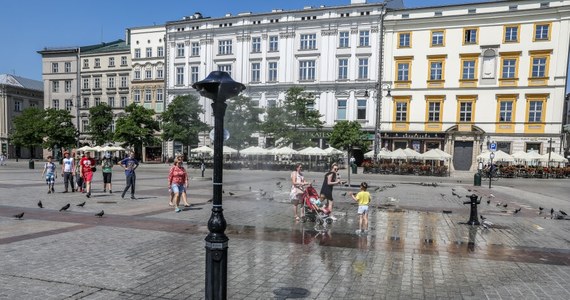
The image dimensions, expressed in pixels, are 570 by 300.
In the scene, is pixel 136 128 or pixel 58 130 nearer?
pixel 136 128

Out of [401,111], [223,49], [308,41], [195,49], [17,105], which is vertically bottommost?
[401,111]

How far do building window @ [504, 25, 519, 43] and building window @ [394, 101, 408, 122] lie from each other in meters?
12.2

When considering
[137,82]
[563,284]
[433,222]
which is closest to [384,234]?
[433,222]

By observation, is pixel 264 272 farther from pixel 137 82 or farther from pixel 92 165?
pixel 137 82

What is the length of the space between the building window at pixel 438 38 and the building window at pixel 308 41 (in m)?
13.6

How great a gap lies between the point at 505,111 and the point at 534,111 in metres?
2.68

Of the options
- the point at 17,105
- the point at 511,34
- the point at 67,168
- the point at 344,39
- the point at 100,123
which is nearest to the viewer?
the point at 67,168

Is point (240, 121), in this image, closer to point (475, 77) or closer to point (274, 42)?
point (274, 42)

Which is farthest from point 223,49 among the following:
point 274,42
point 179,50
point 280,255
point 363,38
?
point 179,50

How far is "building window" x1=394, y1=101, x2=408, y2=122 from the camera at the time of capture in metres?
44.5

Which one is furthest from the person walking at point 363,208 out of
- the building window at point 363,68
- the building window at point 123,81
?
the building window at point 123,81

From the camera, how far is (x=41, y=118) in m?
58.5

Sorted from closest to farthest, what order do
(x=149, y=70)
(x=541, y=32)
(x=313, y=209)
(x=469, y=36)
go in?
(x=313, y=209) → (x=541, y=32) → (x=469, y=36) → (x=149, y=70)

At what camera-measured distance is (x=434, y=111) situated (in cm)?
4359
